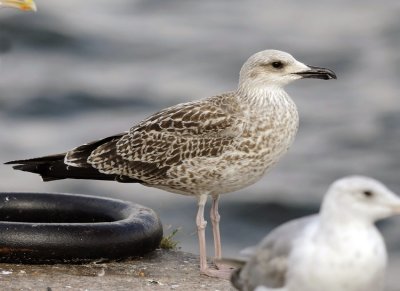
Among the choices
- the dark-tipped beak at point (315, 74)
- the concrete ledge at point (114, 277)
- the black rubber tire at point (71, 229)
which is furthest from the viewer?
the dark-tipped beak at point (315, 74)

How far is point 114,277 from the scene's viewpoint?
28.2 feet

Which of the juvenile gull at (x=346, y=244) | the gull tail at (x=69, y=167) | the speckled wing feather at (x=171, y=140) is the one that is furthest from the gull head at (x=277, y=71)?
the juvenile gull at (x=346, y=244)

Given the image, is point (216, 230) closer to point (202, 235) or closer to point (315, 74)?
point (202, 235)

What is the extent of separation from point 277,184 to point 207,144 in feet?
28.1

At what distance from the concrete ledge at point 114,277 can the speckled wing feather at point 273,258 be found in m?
1.96

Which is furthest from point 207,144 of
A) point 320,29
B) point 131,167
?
point 320,29

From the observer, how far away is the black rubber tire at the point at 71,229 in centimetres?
873

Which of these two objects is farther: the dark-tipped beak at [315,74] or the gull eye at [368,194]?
the dark-tipped beak at [315,74]

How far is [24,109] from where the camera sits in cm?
1920

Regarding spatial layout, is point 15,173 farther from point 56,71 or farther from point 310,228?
point 310,228

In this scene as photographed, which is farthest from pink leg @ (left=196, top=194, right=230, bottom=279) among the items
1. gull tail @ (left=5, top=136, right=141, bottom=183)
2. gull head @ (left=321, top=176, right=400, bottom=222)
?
gull head @ (left=321, top=176, right=400, bottom=222)

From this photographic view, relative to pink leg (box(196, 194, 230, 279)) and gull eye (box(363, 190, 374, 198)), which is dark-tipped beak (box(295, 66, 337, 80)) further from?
gull eye (box(363, 190, 374, 198))

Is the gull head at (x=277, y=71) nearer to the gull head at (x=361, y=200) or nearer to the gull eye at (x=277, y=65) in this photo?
the gull eye at (x=277, y=65)

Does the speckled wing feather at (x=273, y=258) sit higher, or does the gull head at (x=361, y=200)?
the gull head at (x=361, y=200)
